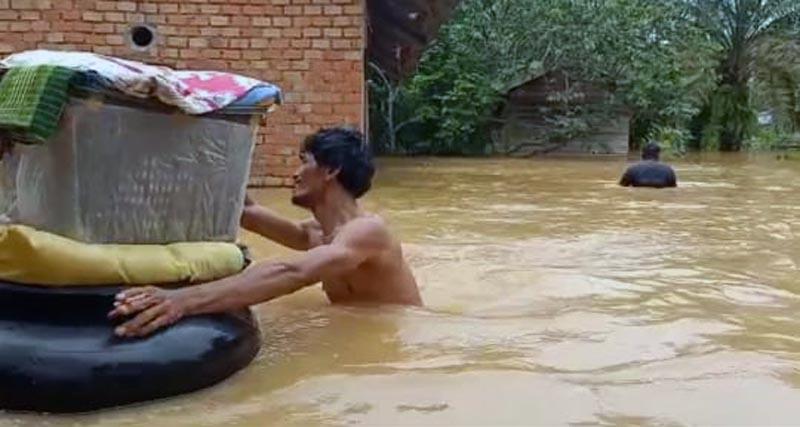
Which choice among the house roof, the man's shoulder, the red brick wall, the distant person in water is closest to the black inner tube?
the man's shoulder

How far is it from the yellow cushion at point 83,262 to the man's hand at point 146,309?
0.05m

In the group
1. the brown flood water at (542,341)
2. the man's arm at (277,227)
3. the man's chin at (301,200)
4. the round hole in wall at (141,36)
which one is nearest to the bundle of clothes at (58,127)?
the brown flood water at (542,341)

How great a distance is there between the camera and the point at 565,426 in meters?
2.69

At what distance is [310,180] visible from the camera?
404 centimetres

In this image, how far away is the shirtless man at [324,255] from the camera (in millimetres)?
3180

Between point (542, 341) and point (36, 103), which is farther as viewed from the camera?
point (542, 341)

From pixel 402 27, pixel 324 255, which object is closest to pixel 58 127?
pixel 324 255

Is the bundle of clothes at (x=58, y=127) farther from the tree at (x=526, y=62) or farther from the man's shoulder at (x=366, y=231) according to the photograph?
the tree at (x=526, y=62)

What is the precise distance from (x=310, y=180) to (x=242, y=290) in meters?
0.84

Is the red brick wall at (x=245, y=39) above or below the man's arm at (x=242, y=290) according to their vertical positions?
above

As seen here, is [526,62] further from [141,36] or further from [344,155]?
[344,155]

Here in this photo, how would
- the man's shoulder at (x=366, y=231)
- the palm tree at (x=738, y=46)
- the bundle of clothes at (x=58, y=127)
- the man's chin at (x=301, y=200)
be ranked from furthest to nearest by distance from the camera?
the palm tree at (x=738, y=46)
the man's chin at (x=301, y=200)
the man's shoulder at (x=366, y=231)
the bundle of clothes at (x=58, y=127)

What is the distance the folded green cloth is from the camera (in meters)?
2.92

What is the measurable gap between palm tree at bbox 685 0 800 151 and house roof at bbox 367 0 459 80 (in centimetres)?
1300
